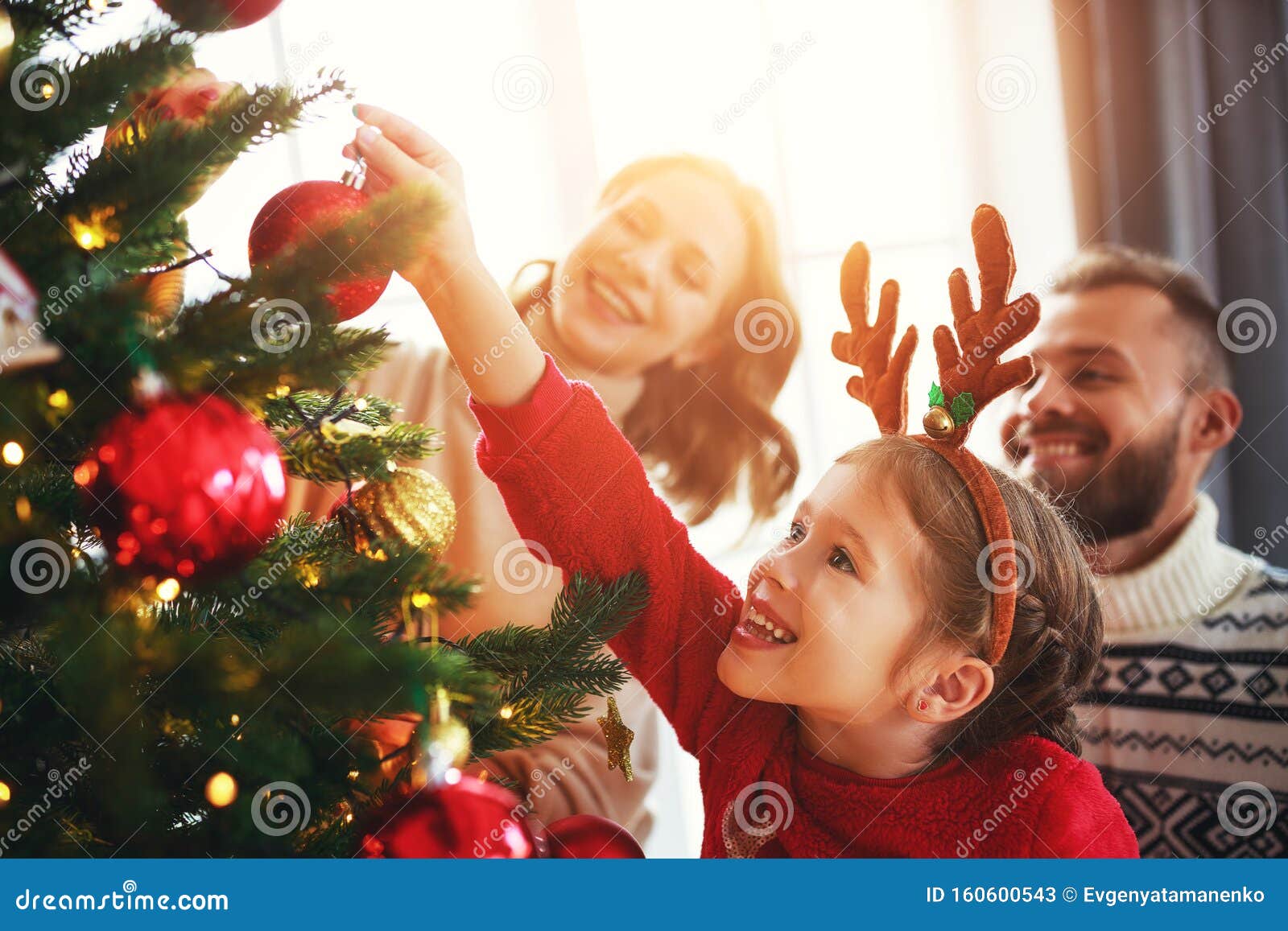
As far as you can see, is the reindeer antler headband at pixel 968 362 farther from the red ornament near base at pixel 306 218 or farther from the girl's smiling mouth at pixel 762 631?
the red ornament near base at pixel 306 218

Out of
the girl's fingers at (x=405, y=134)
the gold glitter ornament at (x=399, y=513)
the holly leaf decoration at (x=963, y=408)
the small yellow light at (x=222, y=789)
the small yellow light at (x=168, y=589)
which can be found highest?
the girl's fingers at (x=405, y=134)

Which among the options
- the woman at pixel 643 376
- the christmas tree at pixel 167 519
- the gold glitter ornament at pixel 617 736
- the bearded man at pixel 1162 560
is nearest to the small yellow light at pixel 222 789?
the christmas tree at pixel 167 519

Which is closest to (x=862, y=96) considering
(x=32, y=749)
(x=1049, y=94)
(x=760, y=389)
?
(x=1049, y=94)

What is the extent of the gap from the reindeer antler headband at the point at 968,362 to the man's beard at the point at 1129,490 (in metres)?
0.51

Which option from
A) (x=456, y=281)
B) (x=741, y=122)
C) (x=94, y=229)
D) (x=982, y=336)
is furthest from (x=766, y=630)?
(x=741, y=122)

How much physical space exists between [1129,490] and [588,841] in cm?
98

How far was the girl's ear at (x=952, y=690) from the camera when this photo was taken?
0.97 meters

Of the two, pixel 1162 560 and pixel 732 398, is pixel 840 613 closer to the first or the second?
pixel 732 398

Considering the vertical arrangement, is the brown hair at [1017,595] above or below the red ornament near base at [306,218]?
below

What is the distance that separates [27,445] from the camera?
23.7 inches

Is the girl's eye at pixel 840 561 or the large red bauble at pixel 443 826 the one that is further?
the girl's eye at pixel 840 561

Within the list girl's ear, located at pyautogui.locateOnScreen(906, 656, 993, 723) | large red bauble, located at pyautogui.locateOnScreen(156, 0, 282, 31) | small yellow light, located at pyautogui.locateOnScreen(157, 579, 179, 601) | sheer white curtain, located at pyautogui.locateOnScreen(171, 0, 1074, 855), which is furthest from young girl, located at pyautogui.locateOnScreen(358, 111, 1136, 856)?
sheer white curtain, located at pyautogui.locateOnScreen(171, 0, 1074, 855)

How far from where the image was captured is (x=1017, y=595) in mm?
986

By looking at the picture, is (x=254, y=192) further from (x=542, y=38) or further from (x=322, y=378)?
(x=322, y=378)
